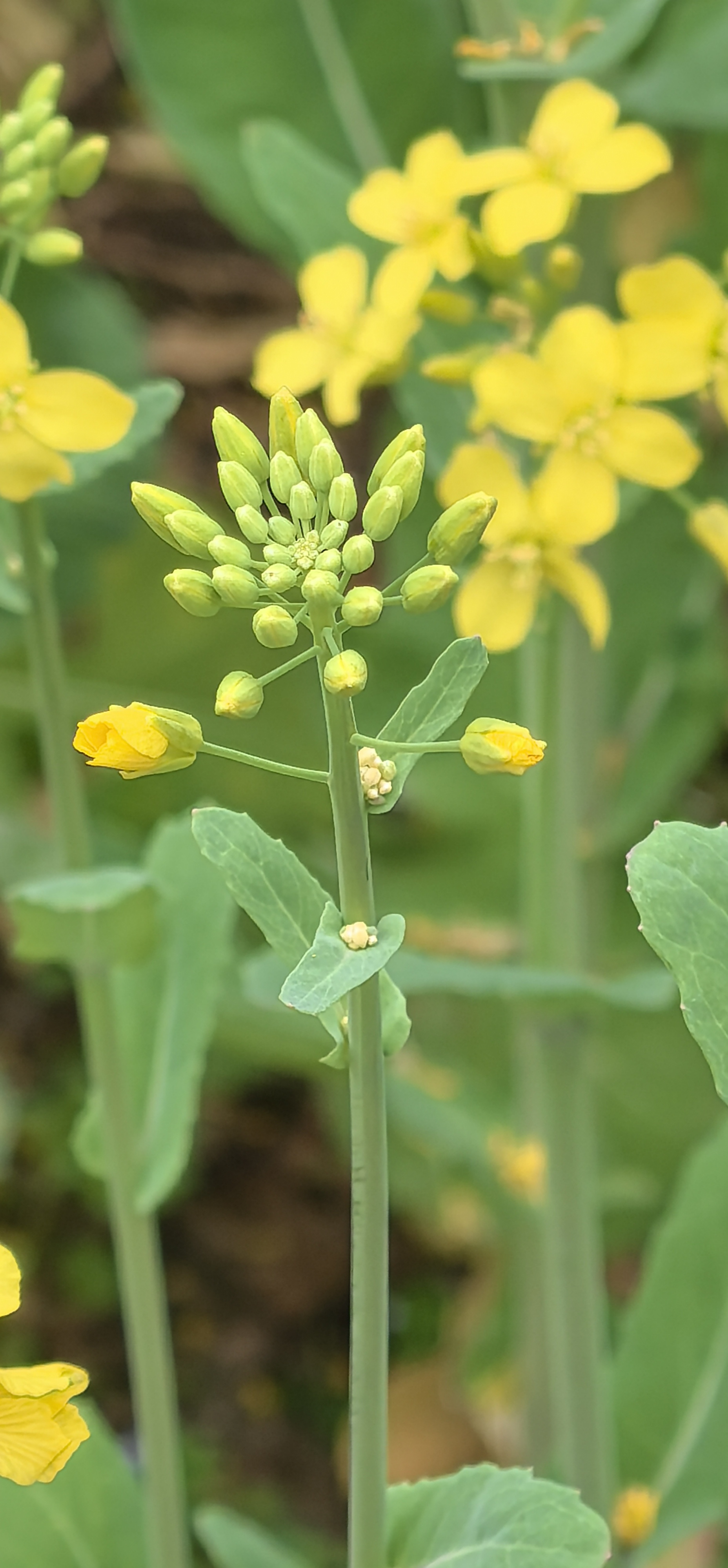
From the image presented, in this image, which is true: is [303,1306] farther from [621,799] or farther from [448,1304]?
[621,799]

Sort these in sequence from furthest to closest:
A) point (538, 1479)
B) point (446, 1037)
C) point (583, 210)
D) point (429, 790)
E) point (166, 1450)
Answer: point (446, 1037), point (429, 790), point (583, 210), point (166, 1450), point (538, 1479)

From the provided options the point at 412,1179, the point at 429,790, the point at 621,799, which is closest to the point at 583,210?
the point at 621,799

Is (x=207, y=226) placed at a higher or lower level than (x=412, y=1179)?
higher

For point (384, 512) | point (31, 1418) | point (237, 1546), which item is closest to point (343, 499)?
point (384, 512)

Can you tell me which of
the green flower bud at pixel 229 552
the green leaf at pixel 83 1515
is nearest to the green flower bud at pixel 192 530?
the green flower bud at pixel 229 552

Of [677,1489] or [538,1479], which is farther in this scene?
[677,1489]

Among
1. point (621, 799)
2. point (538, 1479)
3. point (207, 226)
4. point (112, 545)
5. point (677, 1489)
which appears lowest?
point (677, 1489)

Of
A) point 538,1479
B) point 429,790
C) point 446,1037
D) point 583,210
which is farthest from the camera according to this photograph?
point 446,1037

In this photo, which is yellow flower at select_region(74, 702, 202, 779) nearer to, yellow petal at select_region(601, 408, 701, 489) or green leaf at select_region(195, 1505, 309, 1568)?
yellow petal at select_region(601, 408, 701, 489)
